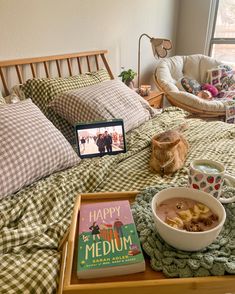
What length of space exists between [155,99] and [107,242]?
2.04m

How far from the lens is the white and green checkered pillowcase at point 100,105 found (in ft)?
4.83

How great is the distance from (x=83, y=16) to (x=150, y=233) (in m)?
1.85

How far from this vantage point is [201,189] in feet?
2.34

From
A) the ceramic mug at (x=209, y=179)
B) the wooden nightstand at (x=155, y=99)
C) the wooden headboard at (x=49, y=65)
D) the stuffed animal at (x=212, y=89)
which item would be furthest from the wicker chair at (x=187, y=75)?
the ceramic mug at (x=209, y=179)

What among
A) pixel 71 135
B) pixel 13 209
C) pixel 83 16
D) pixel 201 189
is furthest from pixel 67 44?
pixel 201 189

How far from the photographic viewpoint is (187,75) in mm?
3229

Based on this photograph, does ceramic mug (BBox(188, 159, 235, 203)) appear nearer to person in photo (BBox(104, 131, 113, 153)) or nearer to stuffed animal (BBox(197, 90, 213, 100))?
Answer: person in photo (BBox(104, 131, 113, 153))

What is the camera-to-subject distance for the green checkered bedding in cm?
63

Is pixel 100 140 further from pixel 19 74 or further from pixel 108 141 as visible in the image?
pixel 19 74

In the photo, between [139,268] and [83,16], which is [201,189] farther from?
[83,16]

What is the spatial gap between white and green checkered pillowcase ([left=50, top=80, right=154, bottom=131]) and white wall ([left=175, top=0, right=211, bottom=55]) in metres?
2.31

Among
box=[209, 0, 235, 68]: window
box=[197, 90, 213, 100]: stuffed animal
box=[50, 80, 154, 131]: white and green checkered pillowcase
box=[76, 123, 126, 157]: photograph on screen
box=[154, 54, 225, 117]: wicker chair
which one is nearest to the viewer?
box=[76, 123, 126, 157]: photograph on screen

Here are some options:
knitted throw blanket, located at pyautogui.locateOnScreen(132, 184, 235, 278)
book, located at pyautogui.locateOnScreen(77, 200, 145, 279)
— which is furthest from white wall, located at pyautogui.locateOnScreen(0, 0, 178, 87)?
knitted throw blanket, located at pyautogui.locateOnScreen(132, 184, 235, 278)

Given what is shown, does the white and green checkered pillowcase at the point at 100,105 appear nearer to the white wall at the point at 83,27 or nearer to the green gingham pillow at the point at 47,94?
the green gingham pillow at the point at 47,94
